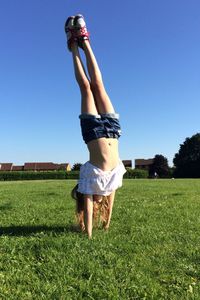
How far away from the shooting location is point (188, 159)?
11488 centimetres

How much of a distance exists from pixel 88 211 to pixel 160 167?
12067 cm

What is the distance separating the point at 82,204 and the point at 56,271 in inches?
95.0

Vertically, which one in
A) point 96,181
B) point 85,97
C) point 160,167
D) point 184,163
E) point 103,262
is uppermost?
point 184,163

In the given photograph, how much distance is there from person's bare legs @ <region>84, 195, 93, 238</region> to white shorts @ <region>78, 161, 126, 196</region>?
3.5 inches

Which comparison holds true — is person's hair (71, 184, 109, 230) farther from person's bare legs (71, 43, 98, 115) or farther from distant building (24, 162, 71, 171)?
distant building (24, 162, 71, 171)

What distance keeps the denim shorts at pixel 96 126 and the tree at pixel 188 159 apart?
340 ft

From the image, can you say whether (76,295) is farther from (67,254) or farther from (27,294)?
(67,254)

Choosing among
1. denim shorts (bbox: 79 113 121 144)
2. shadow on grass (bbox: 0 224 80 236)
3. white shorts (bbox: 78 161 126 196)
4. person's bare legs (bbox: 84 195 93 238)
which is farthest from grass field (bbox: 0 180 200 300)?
denim shorts (bbox: 79 113 121 144)

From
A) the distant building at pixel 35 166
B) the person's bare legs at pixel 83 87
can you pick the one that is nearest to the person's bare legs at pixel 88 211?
the person's bare legs at pixel 83 87

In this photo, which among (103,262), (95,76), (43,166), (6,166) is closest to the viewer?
(103,262)

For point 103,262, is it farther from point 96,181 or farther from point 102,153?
point 102,153

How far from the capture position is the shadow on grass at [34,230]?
23.9ft

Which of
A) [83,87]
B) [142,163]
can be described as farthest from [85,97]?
[142,163]

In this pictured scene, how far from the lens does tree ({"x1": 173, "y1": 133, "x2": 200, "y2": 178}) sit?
111m
